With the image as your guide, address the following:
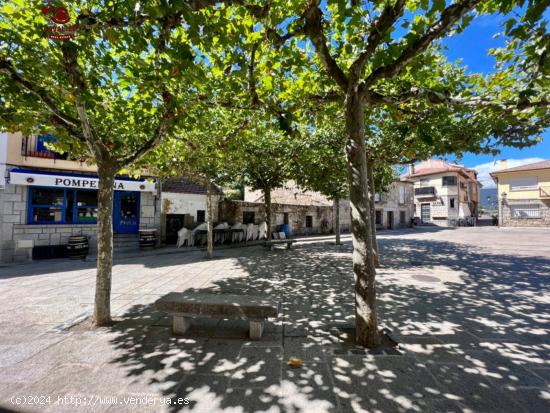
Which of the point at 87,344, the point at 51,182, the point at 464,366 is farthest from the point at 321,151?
the point at 51,182

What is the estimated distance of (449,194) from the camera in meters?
35.7

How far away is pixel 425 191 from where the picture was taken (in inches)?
1483

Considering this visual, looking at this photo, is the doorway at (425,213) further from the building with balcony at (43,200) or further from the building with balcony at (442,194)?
the building with balcony at (43,200)

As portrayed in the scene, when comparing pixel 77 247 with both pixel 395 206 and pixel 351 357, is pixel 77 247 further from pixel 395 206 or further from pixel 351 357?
pixel 395 206

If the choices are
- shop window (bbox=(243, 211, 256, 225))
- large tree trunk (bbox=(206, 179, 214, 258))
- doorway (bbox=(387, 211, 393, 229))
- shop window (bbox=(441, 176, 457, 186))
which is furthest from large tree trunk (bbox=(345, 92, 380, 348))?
shop window (bbox=(441, 176, 457, 186))

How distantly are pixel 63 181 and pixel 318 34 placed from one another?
41.1 ft

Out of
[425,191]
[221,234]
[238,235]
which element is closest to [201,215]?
[221,234]

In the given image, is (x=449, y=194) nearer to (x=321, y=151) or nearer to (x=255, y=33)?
(x=321, y=151)

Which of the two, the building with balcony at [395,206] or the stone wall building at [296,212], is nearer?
the stone wall building at [296,212]

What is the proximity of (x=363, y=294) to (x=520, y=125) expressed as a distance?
16.4 ft

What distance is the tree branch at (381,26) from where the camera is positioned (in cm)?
303

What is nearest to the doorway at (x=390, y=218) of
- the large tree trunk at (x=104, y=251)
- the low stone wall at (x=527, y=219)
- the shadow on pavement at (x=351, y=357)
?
the low stone wall at (x=527, y=219)

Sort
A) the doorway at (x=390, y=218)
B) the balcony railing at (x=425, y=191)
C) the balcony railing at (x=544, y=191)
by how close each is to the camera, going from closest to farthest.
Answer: the balcony railing at (x=544, y=191)
the doorway at (x=390, y=218)
the balcony railing at (x=425, y=191)

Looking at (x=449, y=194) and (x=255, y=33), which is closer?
(x=255, y=33)
